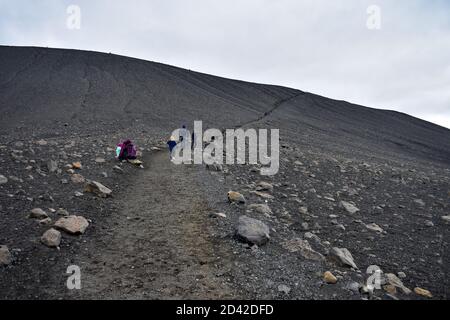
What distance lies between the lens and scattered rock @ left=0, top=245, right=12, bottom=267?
448cm

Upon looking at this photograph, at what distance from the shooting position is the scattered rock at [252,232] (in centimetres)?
554

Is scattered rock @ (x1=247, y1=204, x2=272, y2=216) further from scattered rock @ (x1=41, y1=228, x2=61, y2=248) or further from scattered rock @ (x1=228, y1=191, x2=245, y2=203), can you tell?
scattered rock @ (x1=41, y1=228, x2=61, y2=248)

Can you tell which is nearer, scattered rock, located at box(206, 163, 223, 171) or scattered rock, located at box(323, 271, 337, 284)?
scattered rock, located at box(323, 271, 337, 284)

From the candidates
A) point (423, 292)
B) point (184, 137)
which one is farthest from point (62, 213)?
point (184, 137)

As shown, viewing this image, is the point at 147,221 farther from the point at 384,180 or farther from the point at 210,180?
the point at 384,180

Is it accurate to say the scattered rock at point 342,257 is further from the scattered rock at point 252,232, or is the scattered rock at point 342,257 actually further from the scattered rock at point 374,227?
the scattered rock at point 374,227

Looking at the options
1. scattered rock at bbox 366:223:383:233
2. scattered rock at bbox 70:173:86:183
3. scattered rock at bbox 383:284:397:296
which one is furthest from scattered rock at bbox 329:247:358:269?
scattered rock at bbox 70:173:86:183

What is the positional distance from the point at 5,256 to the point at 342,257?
5.00 metres

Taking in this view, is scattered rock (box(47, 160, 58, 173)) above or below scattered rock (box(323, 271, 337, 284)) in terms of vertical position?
above

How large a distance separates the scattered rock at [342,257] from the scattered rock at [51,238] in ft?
14.5

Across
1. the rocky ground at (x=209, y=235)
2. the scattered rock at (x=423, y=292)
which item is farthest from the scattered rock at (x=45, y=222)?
the scattered rock at (x=423, y=292)

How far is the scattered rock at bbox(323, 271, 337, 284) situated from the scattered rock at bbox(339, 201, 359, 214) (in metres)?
3.68

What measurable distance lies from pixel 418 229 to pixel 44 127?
20.8m

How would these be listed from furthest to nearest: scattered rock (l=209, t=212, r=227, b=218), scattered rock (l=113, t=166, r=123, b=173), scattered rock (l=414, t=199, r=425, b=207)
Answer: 1. scattered rock (l=113, t=166, r=123, b=173)
2. scattered rock (l=414, t=199, r=425, b=207)
3. scattered rock (l=209, t=212, r=227, b=218)
